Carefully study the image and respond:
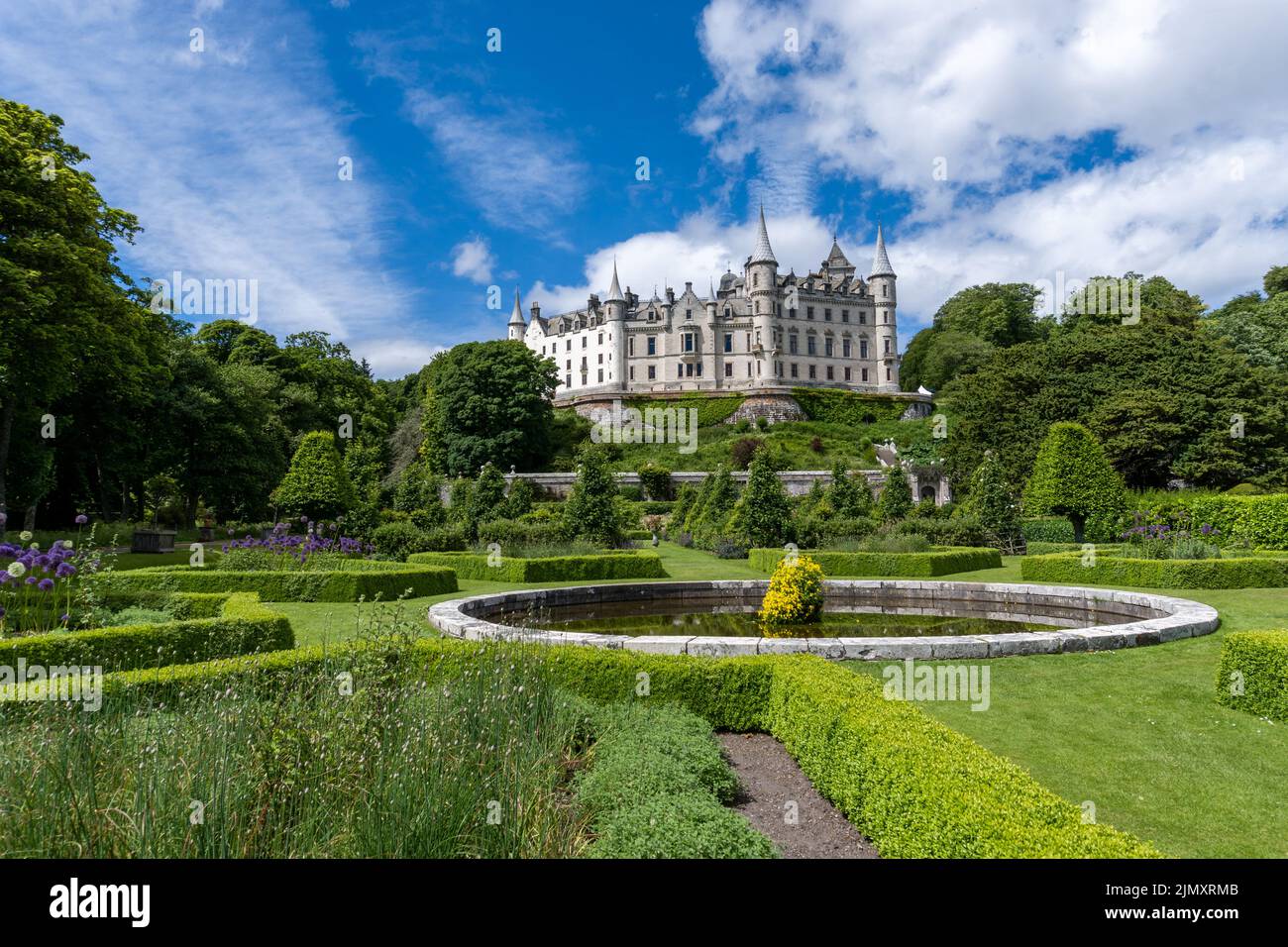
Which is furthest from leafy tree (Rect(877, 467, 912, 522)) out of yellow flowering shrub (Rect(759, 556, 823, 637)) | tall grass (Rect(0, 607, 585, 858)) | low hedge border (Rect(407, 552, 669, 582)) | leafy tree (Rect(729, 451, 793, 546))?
tall grass (Rect(0, 607, 585, 858))

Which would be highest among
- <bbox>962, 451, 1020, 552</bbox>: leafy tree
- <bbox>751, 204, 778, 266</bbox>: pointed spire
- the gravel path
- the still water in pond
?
<bbox>751, 204, 778, 266</bbox>: pointed spire

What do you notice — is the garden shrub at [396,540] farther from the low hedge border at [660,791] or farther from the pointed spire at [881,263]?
the pointed spire at [881,263]

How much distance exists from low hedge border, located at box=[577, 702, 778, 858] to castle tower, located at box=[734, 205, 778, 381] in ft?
220

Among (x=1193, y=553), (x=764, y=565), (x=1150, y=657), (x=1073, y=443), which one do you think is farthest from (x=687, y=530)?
(x=1150, y=657)

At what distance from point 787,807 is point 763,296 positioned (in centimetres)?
7112

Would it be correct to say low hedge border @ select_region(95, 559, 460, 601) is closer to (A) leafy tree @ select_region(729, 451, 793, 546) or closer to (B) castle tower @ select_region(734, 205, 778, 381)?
(A) leafy tree @ select_region(729, 451, 793, 546)

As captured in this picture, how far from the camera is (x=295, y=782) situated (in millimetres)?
3592

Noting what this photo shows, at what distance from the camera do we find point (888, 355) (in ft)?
254

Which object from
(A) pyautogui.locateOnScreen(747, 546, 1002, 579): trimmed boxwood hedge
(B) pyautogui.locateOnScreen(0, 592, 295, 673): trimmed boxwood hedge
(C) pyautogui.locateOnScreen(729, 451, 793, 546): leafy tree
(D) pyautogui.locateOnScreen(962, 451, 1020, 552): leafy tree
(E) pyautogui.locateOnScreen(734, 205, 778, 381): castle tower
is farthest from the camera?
(E) pyautogui.locateOnScreen(734, 205, 778, 381): castle tower

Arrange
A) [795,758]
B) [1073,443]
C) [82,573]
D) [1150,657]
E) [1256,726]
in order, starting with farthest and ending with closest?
[1073,443] < [82,573] < [1150,657] < [1256,726] < [795,758]

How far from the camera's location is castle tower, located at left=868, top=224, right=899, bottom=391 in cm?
7725

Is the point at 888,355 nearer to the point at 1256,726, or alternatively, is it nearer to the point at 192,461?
the point at 192,461

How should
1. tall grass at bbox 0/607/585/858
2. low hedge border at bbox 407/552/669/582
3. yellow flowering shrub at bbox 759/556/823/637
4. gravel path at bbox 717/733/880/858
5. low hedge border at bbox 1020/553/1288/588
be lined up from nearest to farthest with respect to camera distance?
tall grass at bbox 0/607/585/858 → gravel path at bbox 717/733/880/858 → yellow flowering shrub at bbox 759/556/823/637 → low hedge border at bbox 1020/553/1288/588 → low hedge border at bbox 407/552/669/582
